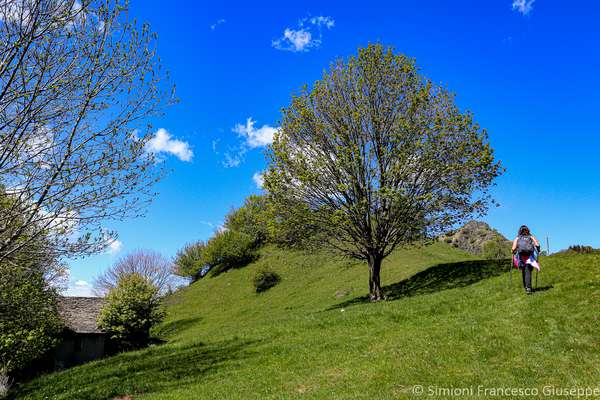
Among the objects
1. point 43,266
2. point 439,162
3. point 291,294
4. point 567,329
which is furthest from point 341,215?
point 291,294

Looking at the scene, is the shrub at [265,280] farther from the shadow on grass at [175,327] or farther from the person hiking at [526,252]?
the person hiking at [526,252]

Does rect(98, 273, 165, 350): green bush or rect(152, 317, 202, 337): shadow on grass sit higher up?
rect(98, 273, 165, 350): green bush

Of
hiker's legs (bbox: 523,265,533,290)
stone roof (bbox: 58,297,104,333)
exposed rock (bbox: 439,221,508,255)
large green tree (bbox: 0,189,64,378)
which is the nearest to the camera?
large green tree (bbox: 0,189,64,378)

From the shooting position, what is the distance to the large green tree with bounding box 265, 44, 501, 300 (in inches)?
950

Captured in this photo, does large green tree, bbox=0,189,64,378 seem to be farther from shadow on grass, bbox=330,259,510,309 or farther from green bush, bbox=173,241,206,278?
green bush, bbox=173,241,206,278

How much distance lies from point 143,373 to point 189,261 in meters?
70.1

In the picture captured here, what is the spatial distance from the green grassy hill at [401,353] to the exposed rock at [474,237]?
108 feet

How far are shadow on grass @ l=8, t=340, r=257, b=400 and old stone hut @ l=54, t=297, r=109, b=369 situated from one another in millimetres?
23430

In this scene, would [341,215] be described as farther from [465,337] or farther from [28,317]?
[28,317]

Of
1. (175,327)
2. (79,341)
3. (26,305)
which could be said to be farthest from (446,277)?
(79,341)

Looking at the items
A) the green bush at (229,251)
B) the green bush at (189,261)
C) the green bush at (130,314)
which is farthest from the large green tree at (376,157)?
the green bush at (189,261)

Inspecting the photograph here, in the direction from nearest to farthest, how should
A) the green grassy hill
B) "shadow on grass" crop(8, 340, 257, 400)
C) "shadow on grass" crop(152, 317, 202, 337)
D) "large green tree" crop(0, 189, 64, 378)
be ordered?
the green grassy hill, "large green tree" crop(0, 189, 64, 378), "shadow on grass" crop(8, 340, 257, 400), "shadow on grass" crop(152, 317, 202, 337)

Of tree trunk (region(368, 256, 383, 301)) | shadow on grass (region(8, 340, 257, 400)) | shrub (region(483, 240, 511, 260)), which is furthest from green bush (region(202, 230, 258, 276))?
shadow on grass (region(8, 340, 257, 400))

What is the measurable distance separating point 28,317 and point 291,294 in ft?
97.8
